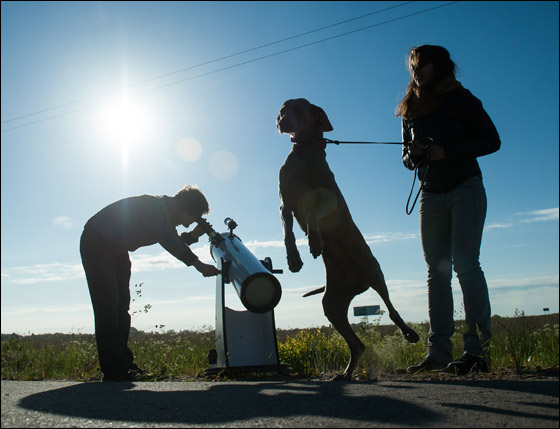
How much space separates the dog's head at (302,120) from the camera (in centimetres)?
442

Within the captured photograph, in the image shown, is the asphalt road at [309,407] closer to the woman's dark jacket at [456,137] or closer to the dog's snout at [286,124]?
the woman's dark jacket at [456,137]

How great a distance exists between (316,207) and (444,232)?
1.11 m

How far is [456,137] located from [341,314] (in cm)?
174

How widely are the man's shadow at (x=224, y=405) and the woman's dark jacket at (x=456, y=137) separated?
1931 mm

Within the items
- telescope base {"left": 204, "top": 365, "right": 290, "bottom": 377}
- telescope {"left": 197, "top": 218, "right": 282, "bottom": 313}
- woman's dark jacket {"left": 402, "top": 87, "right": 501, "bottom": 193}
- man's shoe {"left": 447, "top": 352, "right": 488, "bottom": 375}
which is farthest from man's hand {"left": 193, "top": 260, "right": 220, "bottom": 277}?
man's shoe {"left": 447, "top": 352, "right": 488, "bottom": 375}

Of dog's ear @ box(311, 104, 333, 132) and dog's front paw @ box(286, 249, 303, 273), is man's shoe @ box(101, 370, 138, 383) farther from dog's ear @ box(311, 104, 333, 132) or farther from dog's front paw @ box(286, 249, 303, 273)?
dog's ear @ box(311, 104, 333, 132)

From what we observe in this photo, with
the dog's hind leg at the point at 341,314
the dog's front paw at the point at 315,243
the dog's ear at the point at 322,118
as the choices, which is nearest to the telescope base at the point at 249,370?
the dog's hind leg at the point at 341,314

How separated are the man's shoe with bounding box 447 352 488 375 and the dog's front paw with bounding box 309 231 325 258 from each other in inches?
51.4

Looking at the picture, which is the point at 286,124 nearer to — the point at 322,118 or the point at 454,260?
the point at 322,118

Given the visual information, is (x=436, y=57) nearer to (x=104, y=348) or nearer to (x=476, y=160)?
(x=476, y=160)

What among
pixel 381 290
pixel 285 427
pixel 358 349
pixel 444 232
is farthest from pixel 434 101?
pixel 285 427

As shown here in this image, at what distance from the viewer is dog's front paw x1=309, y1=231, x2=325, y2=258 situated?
12.9 feet

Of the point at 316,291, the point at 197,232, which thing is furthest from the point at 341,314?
the point at 197,232

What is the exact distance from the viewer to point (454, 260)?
3.88 m
